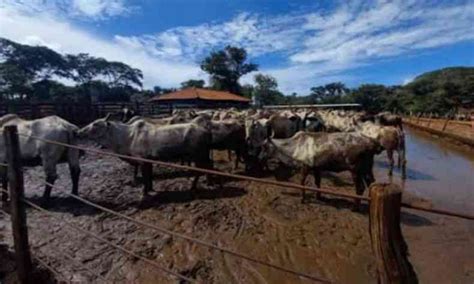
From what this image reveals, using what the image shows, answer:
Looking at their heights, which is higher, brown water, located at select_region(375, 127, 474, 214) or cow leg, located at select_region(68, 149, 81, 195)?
cow leg, located at select_region(68, 149, 81, 195)

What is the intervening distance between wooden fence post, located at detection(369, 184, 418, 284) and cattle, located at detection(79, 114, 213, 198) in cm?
656

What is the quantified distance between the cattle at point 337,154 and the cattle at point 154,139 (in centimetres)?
208

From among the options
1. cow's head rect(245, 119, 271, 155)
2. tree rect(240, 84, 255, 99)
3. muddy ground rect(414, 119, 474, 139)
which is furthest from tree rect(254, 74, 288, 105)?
cow's head rect(245, 119, 271, 155)

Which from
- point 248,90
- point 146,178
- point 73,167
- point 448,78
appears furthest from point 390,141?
point 248,90

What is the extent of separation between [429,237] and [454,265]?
921mm

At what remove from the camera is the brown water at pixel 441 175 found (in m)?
8.01

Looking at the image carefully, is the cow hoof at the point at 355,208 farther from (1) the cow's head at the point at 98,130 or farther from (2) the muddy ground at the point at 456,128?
(2) the muddy ground at the point at 456,128

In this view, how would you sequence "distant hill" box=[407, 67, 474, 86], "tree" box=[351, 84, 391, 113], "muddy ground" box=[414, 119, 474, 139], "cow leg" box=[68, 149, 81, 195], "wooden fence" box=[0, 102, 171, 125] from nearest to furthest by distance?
1. "cow leg" box=[68, 149, 81, 195]
2. "muddy ground" box=[414, 119, 474, 139]
3. "wooden fence" box=[0, 102, 171, 125]
4. "distant hill" box=[407, 67, 474, 86]
5. "tree" box=[351, 84, 391, 113]

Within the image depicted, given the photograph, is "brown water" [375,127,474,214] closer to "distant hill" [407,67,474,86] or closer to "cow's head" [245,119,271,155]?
"cow's head" [245,119,271,155]

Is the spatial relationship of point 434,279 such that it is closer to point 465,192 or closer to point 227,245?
point 227,245

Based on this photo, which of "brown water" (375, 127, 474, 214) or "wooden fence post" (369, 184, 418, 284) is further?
"brown water" (375, 127, 474, 214)

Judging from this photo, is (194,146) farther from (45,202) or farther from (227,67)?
(227,67)

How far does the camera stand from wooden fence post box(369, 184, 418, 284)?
Answer: 1620mm

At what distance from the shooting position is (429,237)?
5.74 meters
